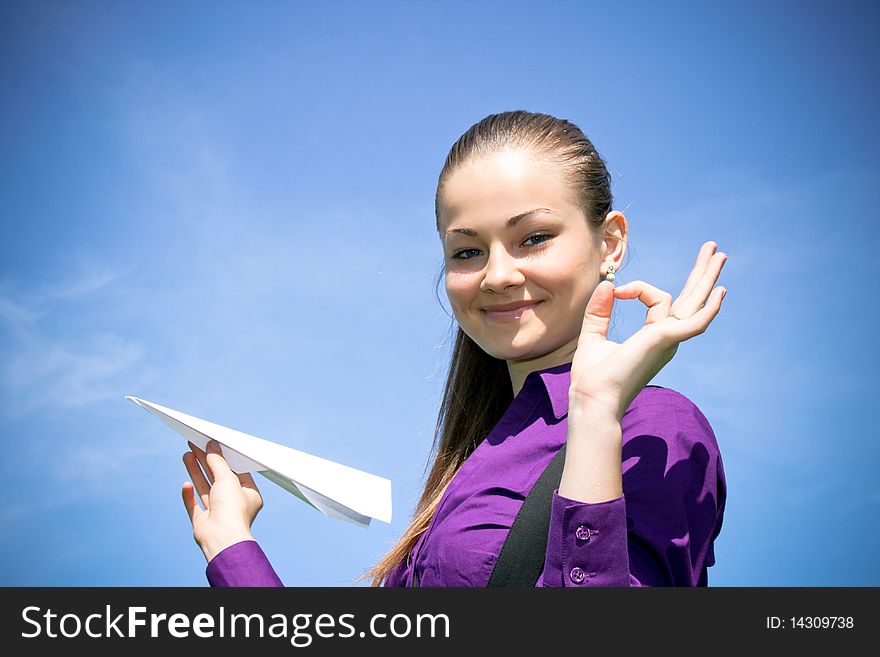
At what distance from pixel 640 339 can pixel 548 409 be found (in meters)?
0.91

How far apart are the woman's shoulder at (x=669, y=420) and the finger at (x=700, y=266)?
0.43m

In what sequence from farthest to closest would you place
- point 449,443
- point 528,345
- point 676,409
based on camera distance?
point 449,443, point 528,345, point 676,409

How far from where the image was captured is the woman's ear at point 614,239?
3242 mm

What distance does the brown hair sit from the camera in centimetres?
314

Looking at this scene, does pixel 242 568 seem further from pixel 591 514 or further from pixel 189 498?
pixel 591 514

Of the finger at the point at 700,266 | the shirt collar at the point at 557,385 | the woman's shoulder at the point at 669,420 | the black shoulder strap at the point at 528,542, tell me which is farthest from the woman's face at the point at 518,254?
the black shoulder strap at the point at 528,542

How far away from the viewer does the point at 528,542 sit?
2389 millimetres

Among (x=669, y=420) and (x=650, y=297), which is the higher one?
(x=650, y=297)

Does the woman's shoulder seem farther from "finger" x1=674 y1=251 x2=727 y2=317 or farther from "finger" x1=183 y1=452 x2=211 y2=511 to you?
"finger" x1=183 y1=452 x2=211 y2=511

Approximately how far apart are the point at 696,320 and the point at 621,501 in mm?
510

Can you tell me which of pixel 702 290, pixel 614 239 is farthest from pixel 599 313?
pixel 614 239
